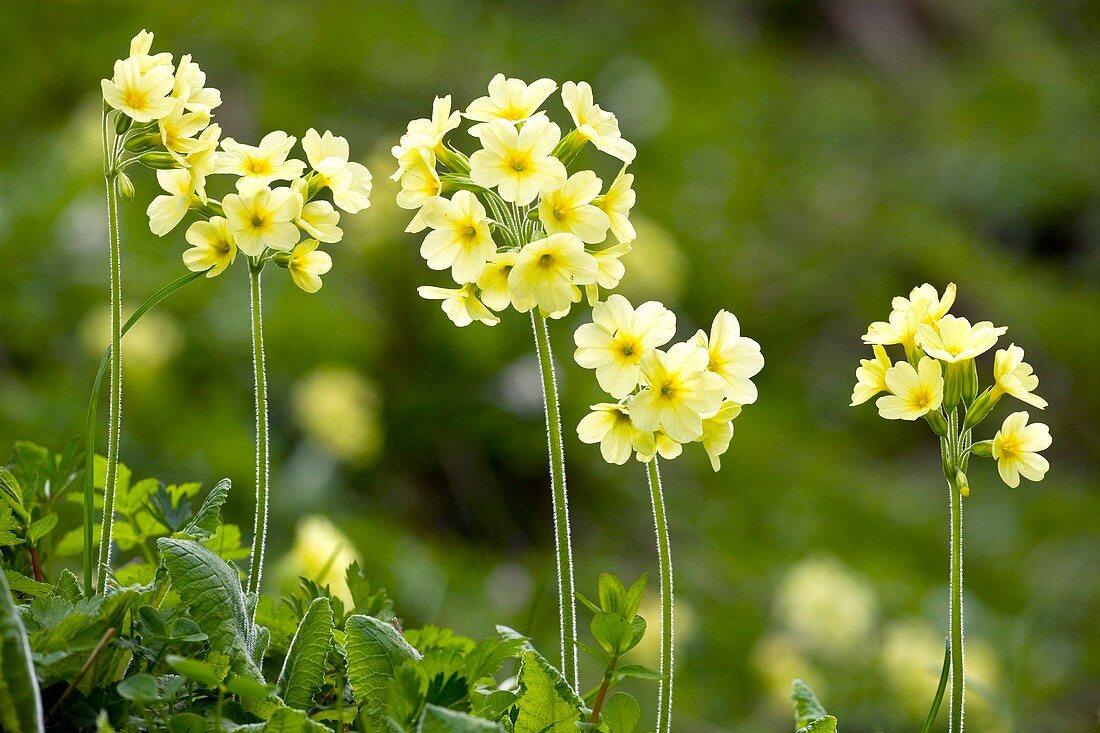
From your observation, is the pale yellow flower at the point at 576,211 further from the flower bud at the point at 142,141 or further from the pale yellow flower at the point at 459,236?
the flower bud at the point at 142,141

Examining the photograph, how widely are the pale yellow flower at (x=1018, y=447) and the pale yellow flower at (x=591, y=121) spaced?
47 centimetres

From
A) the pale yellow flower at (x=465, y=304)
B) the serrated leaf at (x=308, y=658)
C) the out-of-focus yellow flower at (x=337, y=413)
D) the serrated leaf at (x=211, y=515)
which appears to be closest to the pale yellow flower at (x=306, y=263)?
the pale yellow flower at (x=465, y=304)

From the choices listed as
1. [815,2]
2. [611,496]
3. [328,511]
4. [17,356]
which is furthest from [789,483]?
[815,2]

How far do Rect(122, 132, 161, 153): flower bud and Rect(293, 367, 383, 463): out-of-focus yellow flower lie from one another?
9.09 ft

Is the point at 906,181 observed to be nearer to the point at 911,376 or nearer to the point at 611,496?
the point at 611,496

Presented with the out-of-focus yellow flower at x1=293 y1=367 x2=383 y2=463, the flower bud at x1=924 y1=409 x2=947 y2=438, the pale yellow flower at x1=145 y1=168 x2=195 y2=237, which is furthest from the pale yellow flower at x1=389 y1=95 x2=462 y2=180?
the out-of-focus yellow flower at x1=293 y1=367 x2=383 y2=463

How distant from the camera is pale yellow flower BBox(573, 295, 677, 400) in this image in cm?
100

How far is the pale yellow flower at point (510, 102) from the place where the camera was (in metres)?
→ 1.10

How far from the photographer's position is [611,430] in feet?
3.39

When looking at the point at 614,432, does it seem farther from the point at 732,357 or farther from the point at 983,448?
the point at 983,448

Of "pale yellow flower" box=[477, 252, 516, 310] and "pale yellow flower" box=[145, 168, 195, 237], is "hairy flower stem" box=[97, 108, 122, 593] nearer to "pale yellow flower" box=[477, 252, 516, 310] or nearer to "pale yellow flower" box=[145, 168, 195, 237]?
"pale yellow flower" box=[145, 168, 195, 237]

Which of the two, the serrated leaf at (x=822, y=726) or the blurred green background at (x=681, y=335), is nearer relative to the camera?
the serrated leaf at (x=822, y=726)

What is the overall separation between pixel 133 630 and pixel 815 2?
29.4 feet

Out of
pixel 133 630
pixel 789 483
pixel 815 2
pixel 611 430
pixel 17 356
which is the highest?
pixel 815 2
